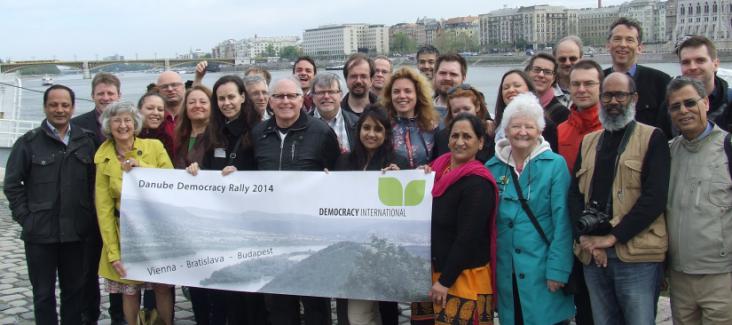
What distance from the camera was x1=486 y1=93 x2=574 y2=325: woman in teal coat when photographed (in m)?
4.18

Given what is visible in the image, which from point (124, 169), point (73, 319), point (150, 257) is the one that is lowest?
point (73, 319)

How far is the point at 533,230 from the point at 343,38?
184m

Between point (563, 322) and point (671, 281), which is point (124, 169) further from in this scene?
point (671, 281)

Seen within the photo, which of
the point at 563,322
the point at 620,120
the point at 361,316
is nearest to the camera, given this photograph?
the point at 620,120

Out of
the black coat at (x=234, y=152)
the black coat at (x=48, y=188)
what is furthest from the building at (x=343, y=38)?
the black coat at (x=48, y=188)

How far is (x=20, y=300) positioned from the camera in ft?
22.5

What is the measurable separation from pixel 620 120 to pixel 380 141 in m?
1.70

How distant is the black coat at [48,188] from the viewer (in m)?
5.36

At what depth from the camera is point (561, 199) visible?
4191 mm

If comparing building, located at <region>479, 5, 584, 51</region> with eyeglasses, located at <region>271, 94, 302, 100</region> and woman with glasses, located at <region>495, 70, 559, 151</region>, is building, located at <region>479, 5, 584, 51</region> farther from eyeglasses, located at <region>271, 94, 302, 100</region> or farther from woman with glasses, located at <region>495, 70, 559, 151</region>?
eyeglasses, located at <region>271, 94, 302, 100</region>

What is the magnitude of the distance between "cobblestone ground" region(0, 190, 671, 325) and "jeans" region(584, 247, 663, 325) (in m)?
1.69

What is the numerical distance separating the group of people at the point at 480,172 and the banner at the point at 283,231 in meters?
0.14

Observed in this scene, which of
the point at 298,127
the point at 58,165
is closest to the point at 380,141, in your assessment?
the point at 298,127

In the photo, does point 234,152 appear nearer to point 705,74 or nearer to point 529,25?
point 705,74
